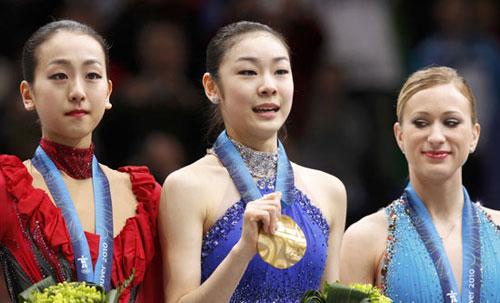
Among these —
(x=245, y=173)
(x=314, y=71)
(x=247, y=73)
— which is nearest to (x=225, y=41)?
(x=247, y=73)

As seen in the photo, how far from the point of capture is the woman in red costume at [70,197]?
4504 millimetres

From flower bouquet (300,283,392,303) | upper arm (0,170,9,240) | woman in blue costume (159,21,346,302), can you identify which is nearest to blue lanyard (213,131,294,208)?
woman in blue costume (159,21,346,302)

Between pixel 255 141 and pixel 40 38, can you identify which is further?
pixel 255 141

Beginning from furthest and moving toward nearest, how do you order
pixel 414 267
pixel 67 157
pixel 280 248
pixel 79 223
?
pixel 414 267, pixel 67 157, pixel 79 223, pixel 280 248

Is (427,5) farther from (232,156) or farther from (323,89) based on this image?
(232,156)

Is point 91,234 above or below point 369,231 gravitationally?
below

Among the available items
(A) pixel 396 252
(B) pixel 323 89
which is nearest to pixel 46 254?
(A) pixel 396 252

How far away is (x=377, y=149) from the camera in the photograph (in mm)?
8172

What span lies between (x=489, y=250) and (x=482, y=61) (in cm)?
324

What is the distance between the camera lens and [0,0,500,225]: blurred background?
24.2 feet

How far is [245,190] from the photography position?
187 inches

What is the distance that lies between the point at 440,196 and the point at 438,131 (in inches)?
11.1

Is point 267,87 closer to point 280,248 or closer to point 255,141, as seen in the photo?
point 255,141

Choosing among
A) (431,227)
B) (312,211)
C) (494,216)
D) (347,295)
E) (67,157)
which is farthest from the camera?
(494,216)
